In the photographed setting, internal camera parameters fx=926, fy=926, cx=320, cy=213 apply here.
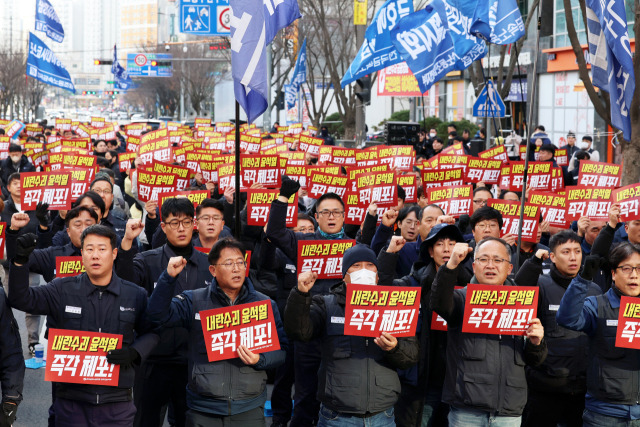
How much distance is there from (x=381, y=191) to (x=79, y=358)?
5.21m

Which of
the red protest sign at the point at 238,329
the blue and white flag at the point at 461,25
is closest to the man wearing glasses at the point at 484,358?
the red protest sign at the point at 238,329

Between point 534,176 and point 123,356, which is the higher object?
point 534,176

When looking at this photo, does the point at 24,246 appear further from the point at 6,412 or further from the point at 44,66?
the point at 44,66

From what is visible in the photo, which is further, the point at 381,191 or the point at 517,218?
the point at 381,191

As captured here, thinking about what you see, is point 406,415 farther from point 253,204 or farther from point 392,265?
point 253,204

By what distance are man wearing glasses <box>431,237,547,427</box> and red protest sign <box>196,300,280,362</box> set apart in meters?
0.96

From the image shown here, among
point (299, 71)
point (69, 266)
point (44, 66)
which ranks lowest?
point (69, 266)

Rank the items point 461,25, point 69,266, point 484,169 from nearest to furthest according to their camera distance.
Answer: point 69,266
point 484,169
point 461,25

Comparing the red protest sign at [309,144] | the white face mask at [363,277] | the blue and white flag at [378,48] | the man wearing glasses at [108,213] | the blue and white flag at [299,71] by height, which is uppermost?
the blue and white flag at [299,71]

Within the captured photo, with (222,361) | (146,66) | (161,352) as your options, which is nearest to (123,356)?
(222,361)

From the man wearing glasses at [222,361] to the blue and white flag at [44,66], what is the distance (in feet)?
63.8

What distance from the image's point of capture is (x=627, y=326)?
5297mm

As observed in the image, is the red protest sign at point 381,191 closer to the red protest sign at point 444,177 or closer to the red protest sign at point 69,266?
the red protest sign at point 444,177

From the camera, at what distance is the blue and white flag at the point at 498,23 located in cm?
1362
